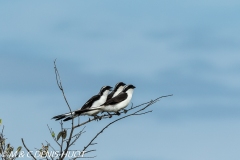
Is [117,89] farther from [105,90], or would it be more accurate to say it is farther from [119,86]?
[105,90]

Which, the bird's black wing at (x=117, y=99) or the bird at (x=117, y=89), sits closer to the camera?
the bird's black wing at (x=117, y=99)

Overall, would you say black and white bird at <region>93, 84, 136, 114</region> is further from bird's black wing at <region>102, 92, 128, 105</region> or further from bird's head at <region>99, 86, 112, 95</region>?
bird's head at <region>99, 86, 112, 95</region>

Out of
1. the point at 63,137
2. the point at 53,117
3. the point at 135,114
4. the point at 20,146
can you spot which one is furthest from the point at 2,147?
the point at 53,117

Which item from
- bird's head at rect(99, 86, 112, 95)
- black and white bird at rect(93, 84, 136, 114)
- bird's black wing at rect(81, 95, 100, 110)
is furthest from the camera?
bird's head at rect(99, 86, 112, 95)

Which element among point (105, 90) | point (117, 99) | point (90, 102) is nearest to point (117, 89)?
point (105, 90)

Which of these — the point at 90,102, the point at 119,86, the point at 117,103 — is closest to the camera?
the point at 117,103

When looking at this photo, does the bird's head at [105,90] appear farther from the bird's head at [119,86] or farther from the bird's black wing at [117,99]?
the bird's black wing at [117,99]

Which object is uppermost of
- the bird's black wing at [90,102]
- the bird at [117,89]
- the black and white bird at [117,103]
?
the bird at [117,89]

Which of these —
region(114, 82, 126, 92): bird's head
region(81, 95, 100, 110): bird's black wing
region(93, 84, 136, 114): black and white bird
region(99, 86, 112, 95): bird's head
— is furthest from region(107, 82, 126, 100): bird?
region(93, 84, 136, 114): black and white bird

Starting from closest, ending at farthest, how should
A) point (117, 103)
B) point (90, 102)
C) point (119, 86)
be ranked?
point (117, 103), point (90, 102), point (119, 86)

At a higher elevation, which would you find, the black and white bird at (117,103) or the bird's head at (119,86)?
the bird's head at (119,86)

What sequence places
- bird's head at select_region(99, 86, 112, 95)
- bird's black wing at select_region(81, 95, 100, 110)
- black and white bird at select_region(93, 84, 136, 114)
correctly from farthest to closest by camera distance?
bird's head at select_region(99, 86, 112, 95), bird's black wing at select_region(81, 95, 100, 110), black and white bird at select_region(93, 84, 136, 114)

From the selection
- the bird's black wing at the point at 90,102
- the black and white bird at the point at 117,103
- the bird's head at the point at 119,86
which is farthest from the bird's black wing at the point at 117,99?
the bird's head at the point at 119,86

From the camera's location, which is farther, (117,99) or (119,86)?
(119,86)
